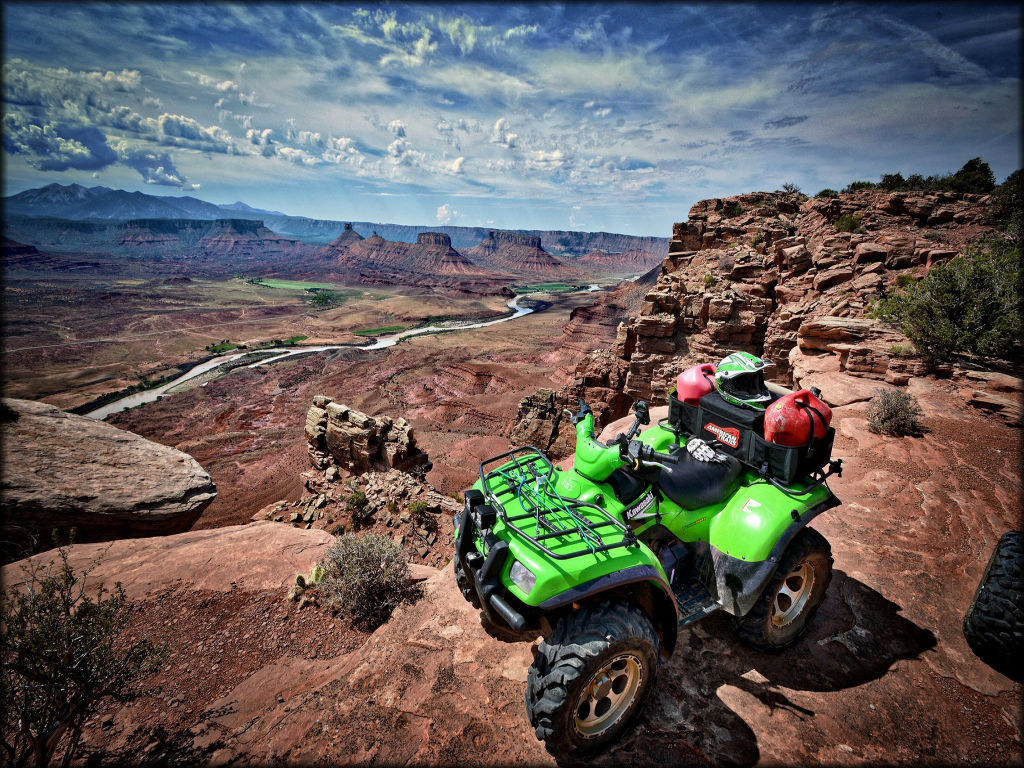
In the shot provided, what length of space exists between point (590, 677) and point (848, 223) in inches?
698

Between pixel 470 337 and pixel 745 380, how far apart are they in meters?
57.3

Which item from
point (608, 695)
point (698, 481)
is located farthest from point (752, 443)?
point (608, 695)

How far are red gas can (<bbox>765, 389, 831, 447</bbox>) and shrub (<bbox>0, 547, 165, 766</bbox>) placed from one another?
6.18m

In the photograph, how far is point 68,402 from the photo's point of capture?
3534cm

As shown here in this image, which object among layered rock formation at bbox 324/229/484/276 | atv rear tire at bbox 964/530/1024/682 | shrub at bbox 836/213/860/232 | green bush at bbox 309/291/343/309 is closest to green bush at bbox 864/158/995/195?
shrub at bbox 836/213/860/232

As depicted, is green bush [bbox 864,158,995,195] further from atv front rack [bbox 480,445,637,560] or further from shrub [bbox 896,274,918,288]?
atv front rack [bbox 480,445,637,560]

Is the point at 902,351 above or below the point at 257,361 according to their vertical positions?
above

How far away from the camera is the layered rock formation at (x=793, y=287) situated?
9.67 meters

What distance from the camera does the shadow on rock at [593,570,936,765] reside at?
2.92 m

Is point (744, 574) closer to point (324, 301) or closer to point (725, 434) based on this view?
point (725, 434)

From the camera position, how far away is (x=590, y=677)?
2.58m

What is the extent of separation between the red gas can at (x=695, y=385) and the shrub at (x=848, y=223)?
14.4 meters

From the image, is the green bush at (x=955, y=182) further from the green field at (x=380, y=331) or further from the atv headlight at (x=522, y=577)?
the green field at (x=380, y=331)

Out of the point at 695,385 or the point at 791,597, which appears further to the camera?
the point at 695,385
